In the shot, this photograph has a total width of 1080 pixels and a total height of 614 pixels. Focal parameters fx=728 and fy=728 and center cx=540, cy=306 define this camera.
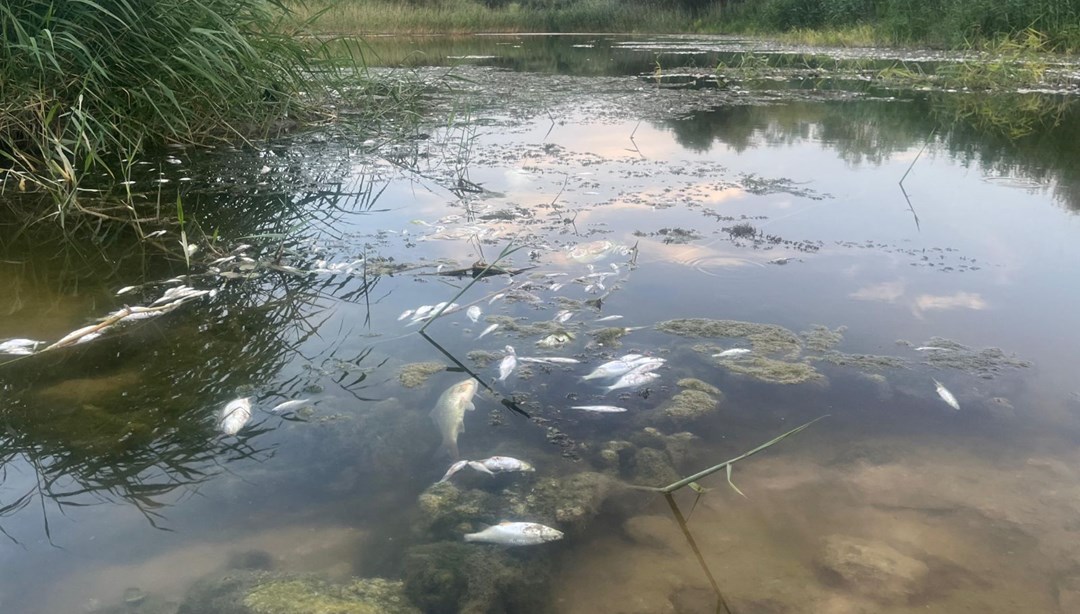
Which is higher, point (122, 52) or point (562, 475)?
point (122, 52)

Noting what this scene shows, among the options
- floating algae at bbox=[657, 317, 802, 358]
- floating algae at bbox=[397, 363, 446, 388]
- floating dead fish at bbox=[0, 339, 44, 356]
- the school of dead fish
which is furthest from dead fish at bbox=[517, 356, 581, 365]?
floating dead fish at bbox=[0, 339, 44, 356]

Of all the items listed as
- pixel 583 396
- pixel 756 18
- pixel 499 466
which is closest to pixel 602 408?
pixel 583 396

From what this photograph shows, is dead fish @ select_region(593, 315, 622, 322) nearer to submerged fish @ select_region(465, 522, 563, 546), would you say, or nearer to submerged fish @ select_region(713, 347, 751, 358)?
submerged fish @ select_region(713, 347, 751, 358)

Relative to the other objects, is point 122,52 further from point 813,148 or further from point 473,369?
point 813,148

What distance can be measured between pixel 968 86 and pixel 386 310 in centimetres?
883

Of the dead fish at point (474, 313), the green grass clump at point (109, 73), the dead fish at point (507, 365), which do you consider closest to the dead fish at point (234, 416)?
the dead fish at point (507, 365)

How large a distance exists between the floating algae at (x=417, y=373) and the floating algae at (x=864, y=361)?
1.15 m

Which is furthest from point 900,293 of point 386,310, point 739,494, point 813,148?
point 813,148

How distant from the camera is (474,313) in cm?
255

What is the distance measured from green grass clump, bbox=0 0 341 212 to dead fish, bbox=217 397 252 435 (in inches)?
76.8

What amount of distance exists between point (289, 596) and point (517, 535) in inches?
18.0

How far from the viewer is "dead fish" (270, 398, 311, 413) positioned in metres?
1.97

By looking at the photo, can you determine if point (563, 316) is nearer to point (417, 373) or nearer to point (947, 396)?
point (417, 373)

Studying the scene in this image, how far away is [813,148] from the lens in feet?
17.4
